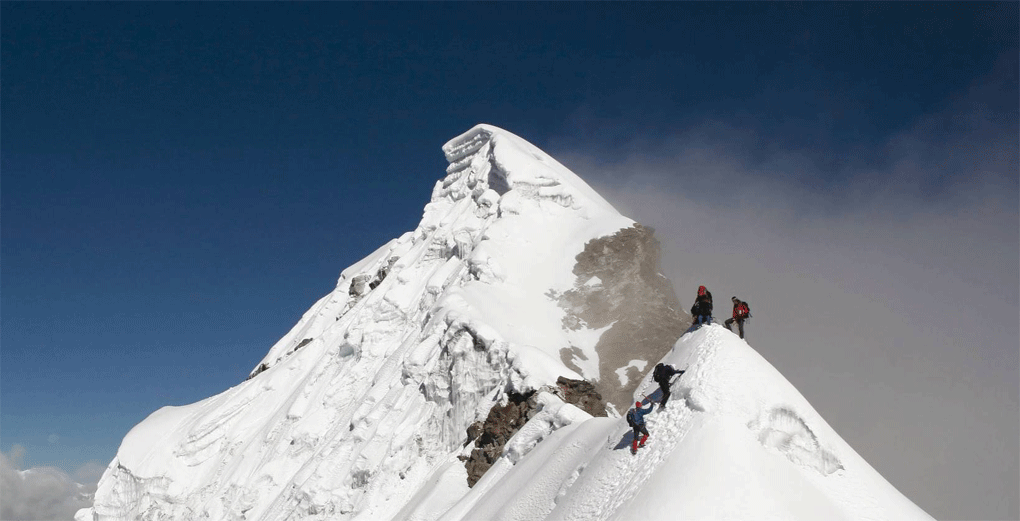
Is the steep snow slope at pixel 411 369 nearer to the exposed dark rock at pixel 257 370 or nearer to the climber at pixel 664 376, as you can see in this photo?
the exposed dark rock at pixel 257 370

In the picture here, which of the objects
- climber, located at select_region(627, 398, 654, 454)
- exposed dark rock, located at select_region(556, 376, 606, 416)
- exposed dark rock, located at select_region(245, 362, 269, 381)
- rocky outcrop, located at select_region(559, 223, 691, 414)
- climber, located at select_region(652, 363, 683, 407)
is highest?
rocky outcrop, located at select_region(559, 223, 691, 414)

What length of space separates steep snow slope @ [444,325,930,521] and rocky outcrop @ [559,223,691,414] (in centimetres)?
1904

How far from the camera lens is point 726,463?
15789 millimetres

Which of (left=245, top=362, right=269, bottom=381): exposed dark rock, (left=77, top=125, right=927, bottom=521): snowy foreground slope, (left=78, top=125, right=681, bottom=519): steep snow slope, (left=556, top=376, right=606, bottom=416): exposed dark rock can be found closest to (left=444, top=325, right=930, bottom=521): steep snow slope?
(left=77, top=125, right=927, bottom=521): snowy foreground slope

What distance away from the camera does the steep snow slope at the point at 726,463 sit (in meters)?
15.3

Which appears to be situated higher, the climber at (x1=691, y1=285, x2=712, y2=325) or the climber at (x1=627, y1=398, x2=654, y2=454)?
the climber at (x1=691, y1=285, x2=712, y2=325)

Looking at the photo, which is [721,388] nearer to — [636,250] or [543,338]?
[543,338]

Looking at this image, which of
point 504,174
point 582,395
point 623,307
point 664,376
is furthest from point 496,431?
point 504,174

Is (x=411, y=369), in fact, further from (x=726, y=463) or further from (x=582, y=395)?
(x=726, y=463)

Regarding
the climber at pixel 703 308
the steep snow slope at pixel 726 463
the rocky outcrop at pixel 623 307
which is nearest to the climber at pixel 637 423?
the steep snow slope at pixel 726 463

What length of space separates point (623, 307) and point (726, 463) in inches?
1197

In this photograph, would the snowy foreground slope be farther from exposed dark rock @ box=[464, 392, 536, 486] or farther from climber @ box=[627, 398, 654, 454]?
climber @ box=[627, 398, 654, 454]

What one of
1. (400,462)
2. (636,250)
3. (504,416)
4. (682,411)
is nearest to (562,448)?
(682,411)

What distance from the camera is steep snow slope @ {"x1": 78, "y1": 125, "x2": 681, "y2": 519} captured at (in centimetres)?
3866
